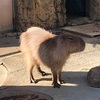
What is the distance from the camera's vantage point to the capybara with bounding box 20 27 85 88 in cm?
520

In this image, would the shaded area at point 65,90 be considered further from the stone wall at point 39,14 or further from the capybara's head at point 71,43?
the stone wall at point 39,14

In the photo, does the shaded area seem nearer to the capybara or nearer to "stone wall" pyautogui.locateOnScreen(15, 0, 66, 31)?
the capybara

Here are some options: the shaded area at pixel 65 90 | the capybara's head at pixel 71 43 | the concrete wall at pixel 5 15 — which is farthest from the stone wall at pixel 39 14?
the capybara's head at pixel 71 43

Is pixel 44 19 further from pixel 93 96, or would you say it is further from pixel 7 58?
pixel 93 96

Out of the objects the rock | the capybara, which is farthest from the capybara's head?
the rock

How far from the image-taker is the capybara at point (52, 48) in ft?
17.0

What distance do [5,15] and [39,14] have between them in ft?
2.98

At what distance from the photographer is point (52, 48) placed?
17.1 ft

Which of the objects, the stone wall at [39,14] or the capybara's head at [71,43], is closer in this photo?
the capybara's head at [71,43]

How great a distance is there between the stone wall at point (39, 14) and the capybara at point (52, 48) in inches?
128

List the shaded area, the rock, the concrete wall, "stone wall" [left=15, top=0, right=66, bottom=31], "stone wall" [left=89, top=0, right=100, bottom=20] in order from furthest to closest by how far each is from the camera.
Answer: "stone wall" [left=89, top=0, right=100, bottom=20] < "stone wall" [left=15, top=0, right=66, bottom=31] < the concrete wall < the rock < the shaded area

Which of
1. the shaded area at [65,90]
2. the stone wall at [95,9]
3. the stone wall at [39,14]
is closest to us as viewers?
the shaded area at [65,90]

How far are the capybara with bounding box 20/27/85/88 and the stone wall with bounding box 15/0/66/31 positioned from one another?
326 cm

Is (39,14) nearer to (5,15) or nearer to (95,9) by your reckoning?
(5,15)
